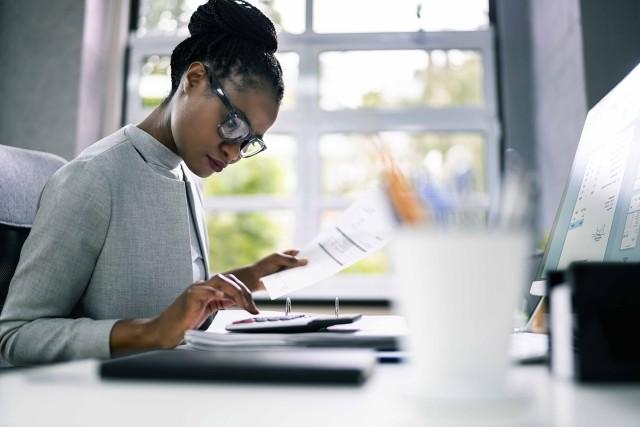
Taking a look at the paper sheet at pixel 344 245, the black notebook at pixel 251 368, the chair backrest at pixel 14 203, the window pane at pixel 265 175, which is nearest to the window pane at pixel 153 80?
the window pane at pixel 265 175

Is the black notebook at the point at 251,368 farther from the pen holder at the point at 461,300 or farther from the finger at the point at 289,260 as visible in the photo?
the finger at the point at 289,260

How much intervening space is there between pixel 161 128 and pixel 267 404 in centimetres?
105

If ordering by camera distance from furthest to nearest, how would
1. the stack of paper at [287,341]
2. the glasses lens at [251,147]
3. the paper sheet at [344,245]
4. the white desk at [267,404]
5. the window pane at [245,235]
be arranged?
the window pane at [245,235] < the glasses lens at [251,147] < the paper sheet at [344,245] < the stack of paper at [287,341] < the white desk at [267,404]

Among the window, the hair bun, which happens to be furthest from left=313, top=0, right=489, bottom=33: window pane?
the hair bun

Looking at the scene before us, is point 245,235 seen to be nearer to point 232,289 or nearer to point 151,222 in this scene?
point 151,222

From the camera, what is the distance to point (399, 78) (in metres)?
3.03

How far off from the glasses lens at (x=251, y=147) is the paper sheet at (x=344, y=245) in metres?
0.32

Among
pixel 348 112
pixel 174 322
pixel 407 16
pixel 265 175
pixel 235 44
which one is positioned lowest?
pixel 174 322

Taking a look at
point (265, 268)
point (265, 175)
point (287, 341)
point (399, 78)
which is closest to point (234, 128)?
point (265, 268)

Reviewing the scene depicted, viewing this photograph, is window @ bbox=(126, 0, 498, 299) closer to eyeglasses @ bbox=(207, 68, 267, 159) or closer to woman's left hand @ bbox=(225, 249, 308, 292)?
woman's left hand @ bbox=(225, 249, 308, 292)

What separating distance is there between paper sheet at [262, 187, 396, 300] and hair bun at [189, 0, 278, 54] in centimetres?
48

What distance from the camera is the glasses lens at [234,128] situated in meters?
1.26

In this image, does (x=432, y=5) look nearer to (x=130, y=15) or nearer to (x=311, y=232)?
(x=311, y=232)

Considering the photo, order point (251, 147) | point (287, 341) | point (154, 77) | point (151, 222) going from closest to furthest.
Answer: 1. point (287, 341)
2. point (151, 222)
3. point (251, 147)
4. point (154, 77)
